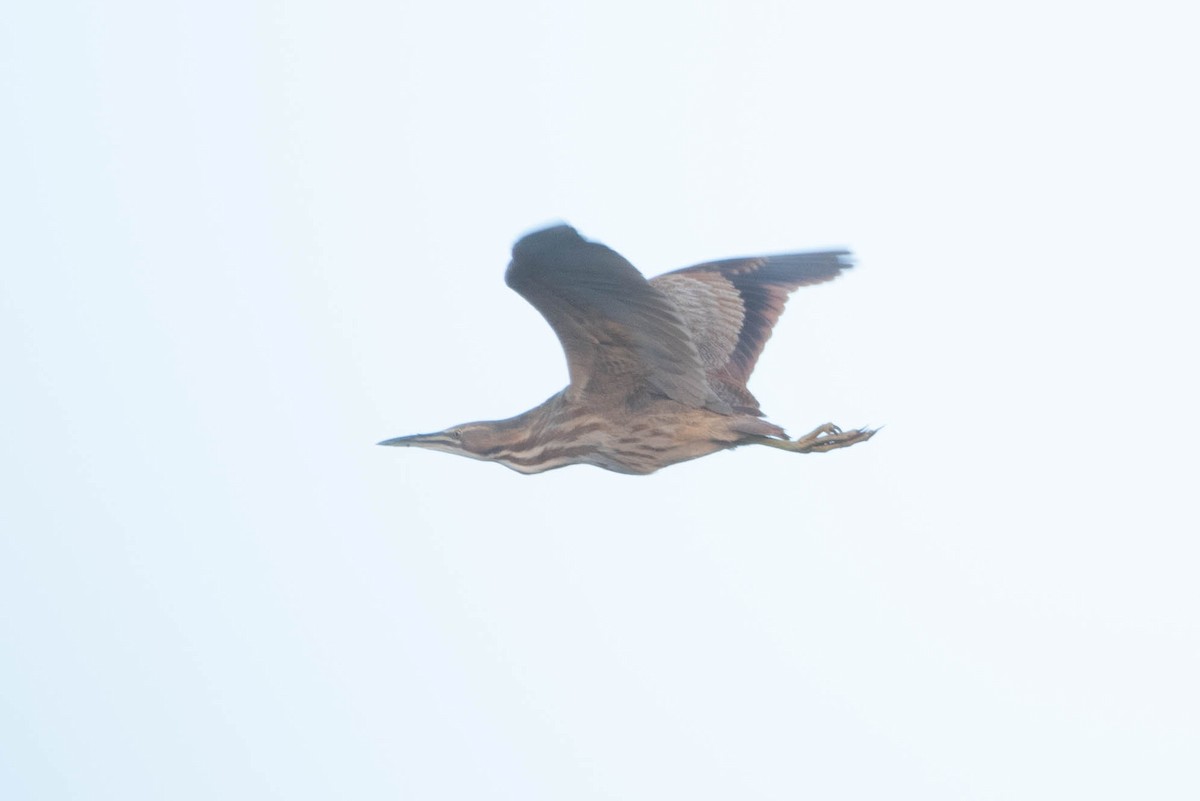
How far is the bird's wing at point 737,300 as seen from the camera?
8109mm

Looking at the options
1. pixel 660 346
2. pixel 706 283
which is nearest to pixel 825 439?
pixel 660 346

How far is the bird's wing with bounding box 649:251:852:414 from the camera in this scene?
8.11 m

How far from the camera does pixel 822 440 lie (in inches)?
294

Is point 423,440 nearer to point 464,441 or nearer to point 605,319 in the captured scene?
point 464,441

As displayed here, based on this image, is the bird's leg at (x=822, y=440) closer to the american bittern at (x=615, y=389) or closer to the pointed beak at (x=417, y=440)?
the american bittern at (x=615, y=389)

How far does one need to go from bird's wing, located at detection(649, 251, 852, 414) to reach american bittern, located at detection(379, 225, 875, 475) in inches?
0.7

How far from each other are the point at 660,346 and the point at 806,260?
223 cm

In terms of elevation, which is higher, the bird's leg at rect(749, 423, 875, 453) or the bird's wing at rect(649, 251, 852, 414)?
the bird's wing at rect(649, 251, 852, 414)

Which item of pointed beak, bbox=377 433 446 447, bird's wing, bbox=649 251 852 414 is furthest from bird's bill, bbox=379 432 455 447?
bird's wing, bbox=649 251 852 414

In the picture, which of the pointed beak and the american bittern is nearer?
the american bittern

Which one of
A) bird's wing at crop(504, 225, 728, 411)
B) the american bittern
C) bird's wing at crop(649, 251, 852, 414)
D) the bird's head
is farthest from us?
bird's wing at crop(649, 251, 852, 414)

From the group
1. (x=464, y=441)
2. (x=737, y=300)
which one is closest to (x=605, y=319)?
(x=464, y=441)

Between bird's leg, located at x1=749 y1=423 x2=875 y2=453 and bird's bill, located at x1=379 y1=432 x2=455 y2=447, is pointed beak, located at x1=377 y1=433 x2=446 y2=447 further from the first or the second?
bird's leg, located at x1=749 y1=423 x2=875 y2=453

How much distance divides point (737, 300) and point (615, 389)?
1.48m
